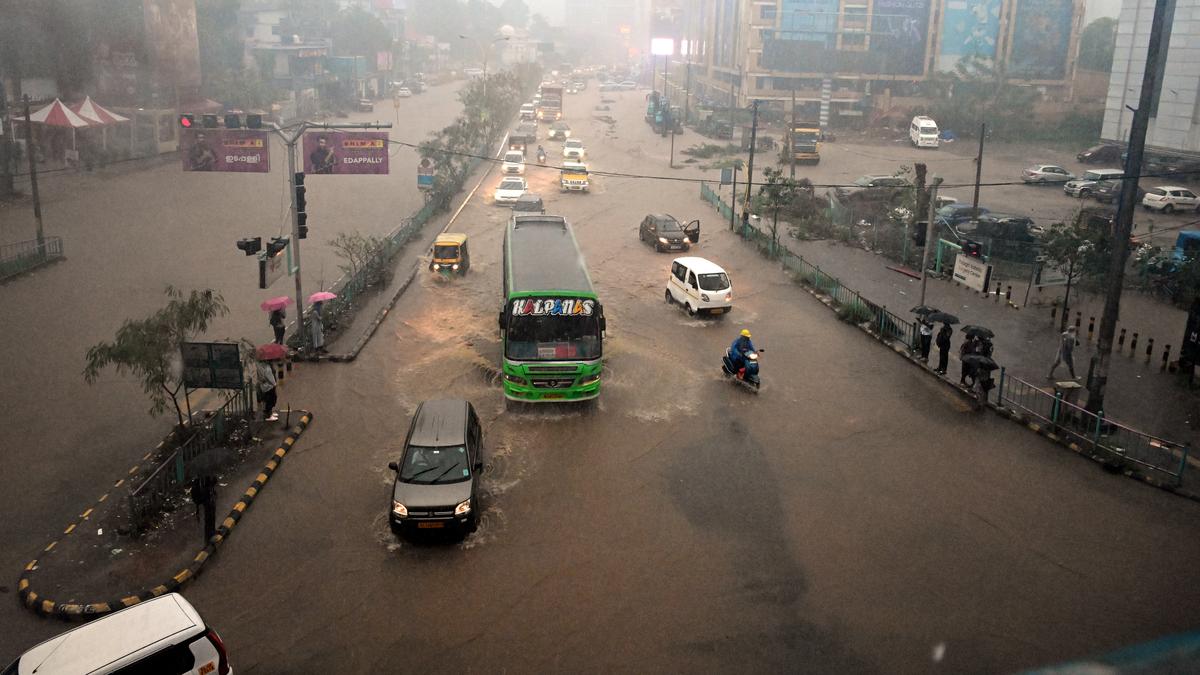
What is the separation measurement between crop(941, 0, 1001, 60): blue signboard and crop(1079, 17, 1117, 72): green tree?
1304 centimetres

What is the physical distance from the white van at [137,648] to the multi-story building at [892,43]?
7651 cm

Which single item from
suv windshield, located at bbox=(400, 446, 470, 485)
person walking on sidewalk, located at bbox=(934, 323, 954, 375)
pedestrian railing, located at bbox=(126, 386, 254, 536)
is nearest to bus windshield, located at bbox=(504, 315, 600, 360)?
suv windshield, located at bbox=(400, 446, 470, 485)

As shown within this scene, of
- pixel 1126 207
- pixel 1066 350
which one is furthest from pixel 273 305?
pixel 1126 207

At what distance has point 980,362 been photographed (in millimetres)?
18141

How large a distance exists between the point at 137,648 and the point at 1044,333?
22.9 meters

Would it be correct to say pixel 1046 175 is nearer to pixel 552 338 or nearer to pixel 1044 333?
pixel 1044 333

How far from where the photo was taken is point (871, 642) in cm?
1057

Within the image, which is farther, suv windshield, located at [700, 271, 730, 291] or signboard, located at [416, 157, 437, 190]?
signboard, located at [416, 157, 437, 190]

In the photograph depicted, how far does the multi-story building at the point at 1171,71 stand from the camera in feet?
164

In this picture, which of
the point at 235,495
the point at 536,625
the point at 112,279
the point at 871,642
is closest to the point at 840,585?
the point at 871,642

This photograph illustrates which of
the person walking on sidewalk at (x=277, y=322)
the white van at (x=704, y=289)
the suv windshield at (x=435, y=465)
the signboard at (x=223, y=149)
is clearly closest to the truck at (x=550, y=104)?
the white van at (x=704, y=289)

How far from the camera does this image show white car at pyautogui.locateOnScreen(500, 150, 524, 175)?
50.7m

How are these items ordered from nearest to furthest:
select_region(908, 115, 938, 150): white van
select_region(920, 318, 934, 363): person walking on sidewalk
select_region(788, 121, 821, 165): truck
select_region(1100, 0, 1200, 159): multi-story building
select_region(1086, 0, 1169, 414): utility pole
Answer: select_region(1086, 0, 1169, 414): utility pole < select_region(920, 318, 934, 363): person walking on sidewalk < select_region(1100, 0, 1200, 159): multi-story building < select_region(788, 121, 821, 165): truck < select_region(908, 115, 938, 150): white van

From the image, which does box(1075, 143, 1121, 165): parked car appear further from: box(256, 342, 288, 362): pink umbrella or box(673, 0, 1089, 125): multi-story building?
box(256, 342, 288, 362): pink umbrella
